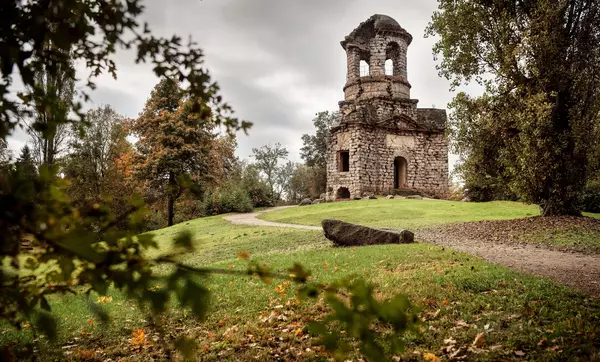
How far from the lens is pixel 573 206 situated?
50.5 ft

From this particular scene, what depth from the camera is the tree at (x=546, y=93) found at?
14.6 m

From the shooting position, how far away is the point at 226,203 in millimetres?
33531

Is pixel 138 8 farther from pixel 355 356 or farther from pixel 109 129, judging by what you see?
pixel 109 129

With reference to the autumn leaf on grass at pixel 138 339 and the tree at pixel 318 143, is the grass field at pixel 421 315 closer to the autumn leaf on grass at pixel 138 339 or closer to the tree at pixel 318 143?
the autumn leaf on grass at pixel 138 339

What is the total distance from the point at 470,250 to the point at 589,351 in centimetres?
722

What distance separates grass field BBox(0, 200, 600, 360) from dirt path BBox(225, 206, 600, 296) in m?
0.69

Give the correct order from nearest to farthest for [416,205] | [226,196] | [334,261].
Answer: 1. [334,261]
2. [416,205]
3. [226,196]

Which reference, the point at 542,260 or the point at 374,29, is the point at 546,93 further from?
the point at 374,29

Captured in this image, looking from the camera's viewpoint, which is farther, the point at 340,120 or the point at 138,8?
the point at 340,120

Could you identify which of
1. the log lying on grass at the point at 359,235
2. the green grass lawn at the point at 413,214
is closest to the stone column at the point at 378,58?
the green grass lawn at the point at 413,214

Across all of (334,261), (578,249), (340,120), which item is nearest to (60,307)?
(334,261)

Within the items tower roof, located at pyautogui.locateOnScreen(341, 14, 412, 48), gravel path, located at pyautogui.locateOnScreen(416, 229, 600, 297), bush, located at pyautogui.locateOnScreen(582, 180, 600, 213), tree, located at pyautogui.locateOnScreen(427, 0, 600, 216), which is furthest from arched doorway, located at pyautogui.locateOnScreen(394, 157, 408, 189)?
gravel path, located at pyautogui.locateOnScreen(416, 229, 600, 297)

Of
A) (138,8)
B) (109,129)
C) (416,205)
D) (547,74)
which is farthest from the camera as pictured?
(109,129)

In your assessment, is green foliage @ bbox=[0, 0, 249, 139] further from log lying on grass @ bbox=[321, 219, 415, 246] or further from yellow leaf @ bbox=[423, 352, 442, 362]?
log lying on grass @ bbox=[321, 219, 415, 246]
